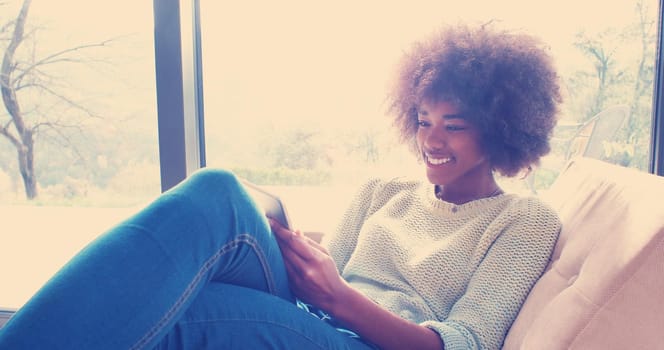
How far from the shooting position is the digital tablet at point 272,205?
1.03 m

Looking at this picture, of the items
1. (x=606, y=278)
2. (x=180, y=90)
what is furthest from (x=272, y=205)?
(x=180, y=90)

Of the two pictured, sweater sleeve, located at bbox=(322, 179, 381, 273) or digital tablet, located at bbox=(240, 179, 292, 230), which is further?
sweater sleeve, located at bbox=(322, 179, 381, 273)

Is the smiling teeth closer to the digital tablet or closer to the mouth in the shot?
the mouth

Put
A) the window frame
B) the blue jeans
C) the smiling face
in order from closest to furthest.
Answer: the blue jeans < the smiling face < the window frame

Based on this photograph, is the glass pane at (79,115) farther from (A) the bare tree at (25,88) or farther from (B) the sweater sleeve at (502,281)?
(B) the sweater sleeve at (502,281)

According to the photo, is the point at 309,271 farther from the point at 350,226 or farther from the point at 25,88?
the point at 25,88

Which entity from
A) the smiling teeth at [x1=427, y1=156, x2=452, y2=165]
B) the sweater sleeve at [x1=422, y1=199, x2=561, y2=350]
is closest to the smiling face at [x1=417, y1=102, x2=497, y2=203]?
the smiling teeth at [x1=427, y1=156, x2=452, y2=165]

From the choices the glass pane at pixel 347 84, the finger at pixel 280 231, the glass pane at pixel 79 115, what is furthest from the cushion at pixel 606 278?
the glass pane at pixel 79 115

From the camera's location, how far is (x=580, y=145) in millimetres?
1808

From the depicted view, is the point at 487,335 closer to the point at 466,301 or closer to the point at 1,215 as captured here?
the point at 466,301

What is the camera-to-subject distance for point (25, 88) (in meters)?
1.99

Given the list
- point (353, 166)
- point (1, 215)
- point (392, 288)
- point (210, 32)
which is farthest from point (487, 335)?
point (1, 215)

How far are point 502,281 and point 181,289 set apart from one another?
62 centimetres

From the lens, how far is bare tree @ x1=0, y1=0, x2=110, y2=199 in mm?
1944
